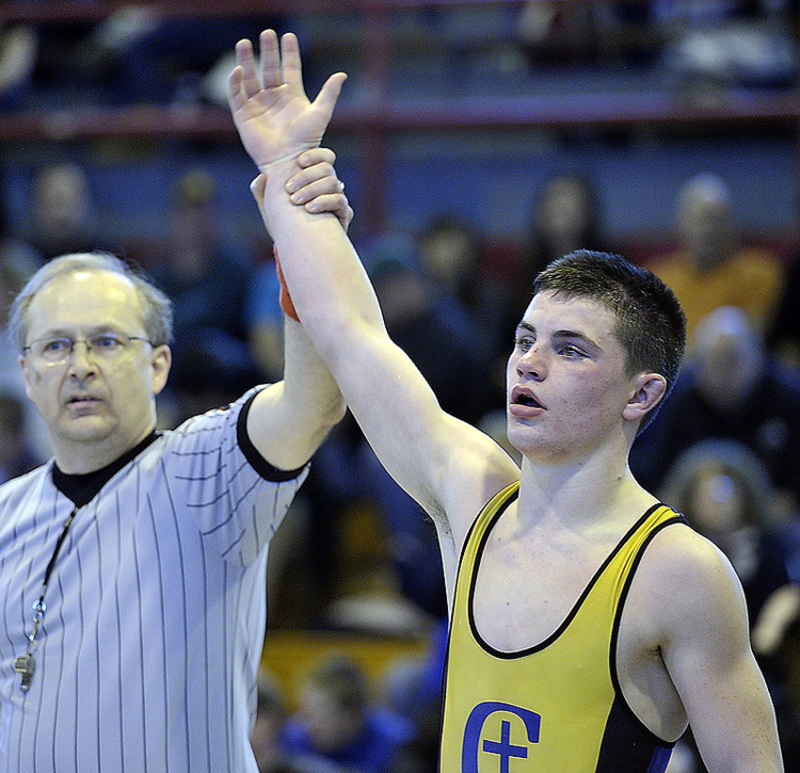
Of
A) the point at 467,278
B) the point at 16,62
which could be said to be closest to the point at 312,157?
the point at 467,278

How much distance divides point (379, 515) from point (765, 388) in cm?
174

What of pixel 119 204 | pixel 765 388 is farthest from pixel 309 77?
pixel 765 388

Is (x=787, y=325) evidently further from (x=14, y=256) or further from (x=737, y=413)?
(x=14, y=256)

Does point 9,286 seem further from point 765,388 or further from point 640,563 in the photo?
point 640,563

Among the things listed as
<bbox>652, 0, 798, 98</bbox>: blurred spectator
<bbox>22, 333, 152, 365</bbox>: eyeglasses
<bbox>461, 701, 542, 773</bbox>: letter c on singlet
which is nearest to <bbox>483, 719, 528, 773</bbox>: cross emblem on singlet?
<bbox>461, 701, 542, 773</bbox>: letter c on singlet

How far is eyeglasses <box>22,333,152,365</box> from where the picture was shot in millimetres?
2449

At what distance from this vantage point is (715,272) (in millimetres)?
5469

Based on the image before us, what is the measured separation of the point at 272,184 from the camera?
2.38 meters

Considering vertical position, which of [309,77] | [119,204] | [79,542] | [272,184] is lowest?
[79,542]

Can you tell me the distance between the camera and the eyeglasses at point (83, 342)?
8.04 ft

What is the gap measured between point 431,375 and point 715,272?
1350 mm

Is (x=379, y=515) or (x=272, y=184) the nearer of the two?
(x=272, y=184)

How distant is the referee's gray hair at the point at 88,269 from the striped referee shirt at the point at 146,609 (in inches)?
9.9

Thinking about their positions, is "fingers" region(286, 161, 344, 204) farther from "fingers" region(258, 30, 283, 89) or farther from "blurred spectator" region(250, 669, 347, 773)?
"blurred spectator" region(250, 669, 347, 773)
